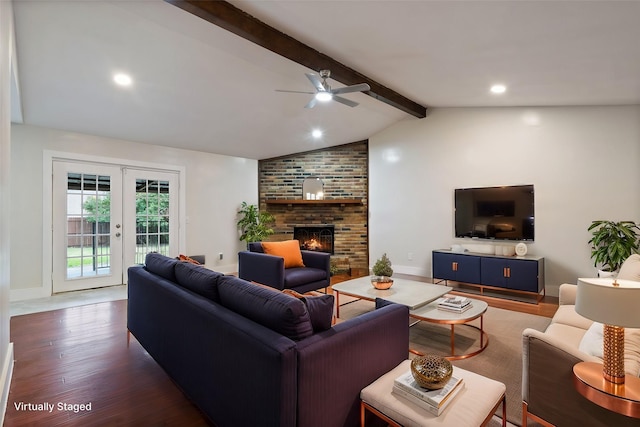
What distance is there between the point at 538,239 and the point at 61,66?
6.18 meters

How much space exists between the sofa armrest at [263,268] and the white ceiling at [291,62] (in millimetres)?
A: 2130

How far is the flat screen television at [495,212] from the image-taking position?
14.9ft

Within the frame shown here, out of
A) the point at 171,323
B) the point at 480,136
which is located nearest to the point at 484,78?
the point at 480,136

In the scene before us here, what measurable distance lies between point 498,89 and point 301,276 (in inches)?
133

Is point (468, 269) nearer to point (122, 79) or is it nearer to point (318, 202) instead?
point (318, 202)

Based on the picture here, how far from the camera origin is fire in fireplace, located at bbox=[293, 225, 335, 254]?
6660 mm

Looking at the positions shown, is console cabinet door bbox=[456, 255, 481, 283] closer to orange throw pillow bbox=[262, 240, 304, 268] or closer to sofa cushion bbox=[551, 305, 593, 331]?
sofa cushion bbox=[551, 305, 593, 331]

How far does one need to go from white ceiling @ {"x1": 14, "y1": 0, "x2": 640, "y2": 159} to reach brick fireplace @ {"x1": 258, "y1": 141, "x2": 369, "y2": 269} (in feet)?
5.97

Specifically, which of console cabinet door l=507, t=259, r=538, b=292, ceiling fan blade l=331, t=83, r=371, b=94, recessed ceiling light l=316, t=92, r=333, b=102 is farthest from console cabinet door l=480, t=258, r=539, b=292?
recessed ceiling light l=316, t=92, r=333, b=102

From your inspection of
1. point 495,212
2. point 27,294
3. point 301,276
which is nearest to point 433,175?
point 495,212

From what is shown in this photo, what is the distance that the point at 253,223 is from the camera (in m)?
6.43

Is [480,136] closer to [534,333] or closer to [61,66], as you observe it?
[534,333]

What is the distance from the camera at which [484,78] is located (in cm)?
353

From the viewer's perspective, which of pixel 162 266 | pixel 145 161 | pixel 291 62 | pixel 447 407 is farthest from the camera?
pixel 145 161
